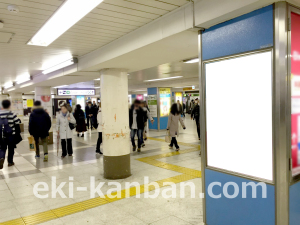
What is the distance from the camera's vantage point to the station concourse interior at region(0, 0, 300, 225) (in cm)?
254

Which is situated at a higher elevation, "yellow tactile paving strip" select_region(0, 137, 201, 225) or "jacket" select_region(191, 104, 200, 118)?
"jacket" select_region(191, 104, 200, 118)

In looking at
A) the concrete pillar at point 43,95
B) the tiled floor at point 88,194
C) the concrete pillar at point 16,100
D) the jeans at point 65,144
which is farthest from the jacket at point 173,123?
the concrete pillar at point 16,100

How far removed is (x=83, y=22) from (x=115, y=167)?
328cm

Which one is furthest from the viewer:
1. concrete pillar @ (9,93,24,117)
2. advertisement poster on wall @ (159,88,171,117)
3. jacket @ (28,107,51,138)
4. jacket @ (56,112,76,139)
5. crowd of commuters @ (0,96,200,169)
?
concrete pillar @ (9,93,24,117)

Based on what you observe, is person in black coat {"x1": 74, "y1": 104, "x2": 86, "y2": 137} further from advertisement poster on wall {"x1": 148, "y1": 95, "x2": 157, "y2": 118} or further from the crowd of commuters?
advertisement poster on wall {"x1": 148, "y1": 95, "x2": 157, "y2": 118}

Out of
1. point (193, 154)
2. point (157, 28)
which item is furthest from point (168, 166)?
point (157, 28)

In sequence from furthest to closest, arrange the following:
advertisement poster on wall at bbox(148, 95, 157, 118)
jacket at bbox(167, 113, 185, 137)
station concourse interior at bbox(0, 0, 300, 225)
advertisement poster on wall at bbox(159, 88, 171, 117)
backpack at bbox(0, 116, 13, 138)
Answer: advertisement poster on wall at bbox(159, 88, 171, 117), advertisement poster on wall at bbox(148, 95, 157, 118), jacket at bbox(167, 113, 185, 137), backpack at bbox(0, 116, 13, 138), station concourse interior at bbox(0, 0, 300, 225)

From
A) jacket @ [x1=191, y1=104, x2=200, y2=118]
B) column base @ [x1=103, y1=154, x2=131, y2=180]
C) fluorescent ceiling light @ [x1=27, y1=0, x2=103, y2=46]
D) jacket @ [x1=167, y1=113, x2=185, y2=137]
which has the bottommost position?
column base @ [x1=103, y1=154, x2=131, y2=180]

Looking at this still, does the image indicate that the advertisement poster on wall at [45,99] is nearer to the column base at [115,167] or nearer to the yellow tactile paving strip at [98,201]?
the column base at [115,167]

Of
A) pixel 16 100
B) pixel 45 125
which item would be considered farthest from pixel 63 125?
pixel 16 100

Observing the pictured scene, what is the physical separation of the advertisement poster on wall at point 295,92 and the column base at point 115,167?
12.3 ft

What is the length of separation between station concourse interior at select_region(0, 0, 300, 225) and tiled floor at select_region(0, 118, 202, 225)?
0.10ft

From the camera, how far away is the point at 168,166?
6488mm

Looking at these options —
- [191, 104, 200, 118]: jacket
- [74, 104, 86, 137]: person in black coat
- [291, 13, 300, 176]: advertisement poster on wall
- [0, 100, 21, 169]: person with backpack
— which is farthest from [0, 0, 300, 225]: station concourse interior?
[74, 104, 86, 137]: person in black coat
